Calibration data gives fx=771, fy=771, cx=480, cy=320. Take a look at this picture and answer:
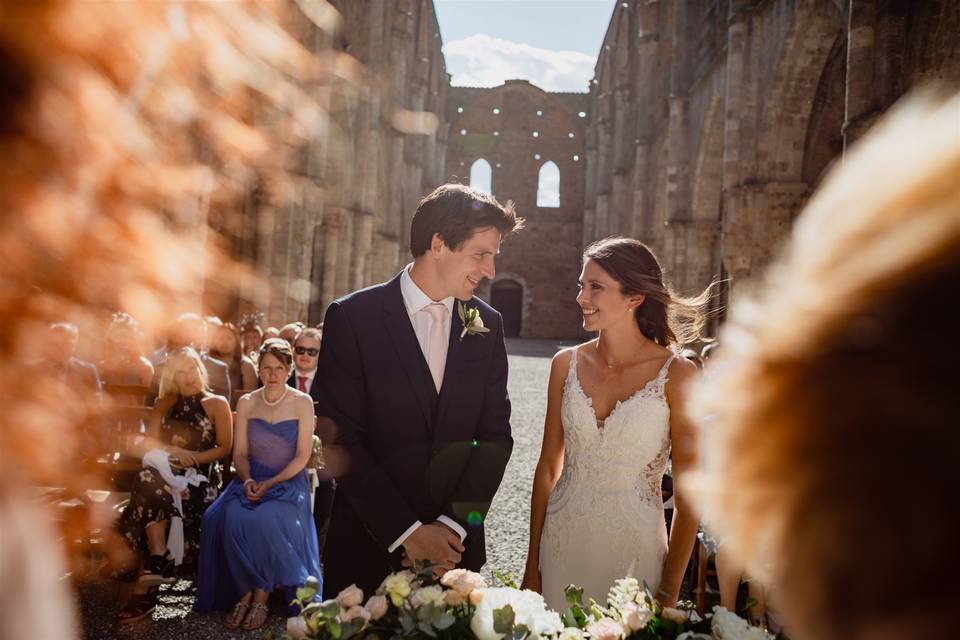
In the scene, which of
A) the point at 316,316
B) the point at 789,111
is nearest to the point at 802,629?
the point at 789,111

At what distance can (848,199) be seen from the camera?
590mm

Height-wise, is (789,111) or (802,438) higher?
(789,111)

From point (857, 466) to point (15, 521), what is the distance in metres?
0.56

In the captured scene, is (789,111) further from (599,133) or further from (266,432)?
(599,133)

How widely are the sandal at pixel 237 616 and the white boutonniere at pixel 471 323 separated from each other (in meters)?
2.55

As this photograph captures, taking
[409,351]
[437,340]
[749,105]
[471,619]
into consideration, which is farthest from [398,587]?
[749,105]

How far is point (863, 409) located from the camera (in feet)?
1.78

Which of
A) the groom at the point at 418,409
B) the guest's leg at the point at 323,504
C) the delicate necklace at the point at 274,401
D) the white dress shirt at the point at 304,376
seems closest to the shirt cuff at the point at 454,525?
the groom at the point at 418,409

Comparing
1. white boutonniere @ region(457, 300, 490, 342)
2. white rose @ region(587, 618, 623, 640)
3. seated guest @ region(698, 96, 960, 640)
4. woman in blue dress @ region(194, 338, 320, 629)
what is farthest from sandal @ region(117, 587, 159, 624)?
seated guest @ region(698, 96, 960, 640)

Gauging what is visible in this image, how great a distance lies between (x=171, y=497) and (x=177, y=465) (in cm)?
21

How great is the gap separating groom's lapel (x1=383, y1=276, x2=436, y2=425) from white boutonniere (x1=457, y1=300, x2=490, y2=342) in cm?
19

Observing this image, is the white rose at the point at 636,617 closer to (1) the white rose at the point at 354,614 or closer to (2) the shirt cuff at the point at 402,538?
(1) the white rose at the point at 354,614

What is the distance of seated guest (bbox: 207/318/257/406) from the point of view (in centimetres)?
648

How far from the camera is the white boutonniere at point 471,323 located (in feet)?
8.91
